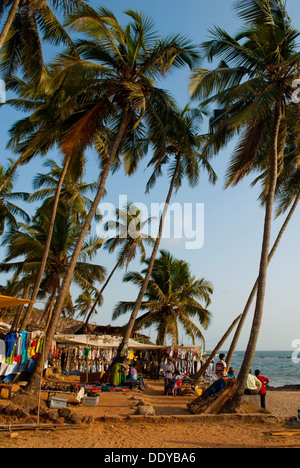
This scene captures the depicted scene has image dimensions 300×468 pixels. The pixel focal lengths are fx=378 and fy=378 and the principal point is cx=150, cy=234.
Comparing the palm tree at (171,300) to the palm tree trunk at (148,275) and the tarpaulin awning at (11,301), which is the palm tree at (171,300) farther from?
the tarpaulin awning at (11,301)

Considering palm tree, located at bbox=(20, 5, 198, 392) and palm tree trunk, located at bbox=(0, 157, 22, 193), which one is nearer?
palm tree, located at bbox=(20, 5, 198, 392)

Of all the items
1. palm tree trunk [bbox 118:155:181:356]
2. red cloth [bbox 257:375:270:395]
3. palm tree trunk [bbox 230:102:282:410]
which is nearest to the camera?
palm tree trunk [bbox 230:102:282:410]

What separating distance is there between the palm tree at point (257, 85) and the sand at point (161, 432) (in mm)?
1125

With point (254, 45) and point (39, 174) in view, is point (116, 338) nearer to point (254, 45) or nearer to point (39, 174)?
point (39, 174)

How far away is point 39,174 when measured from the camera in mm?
24188

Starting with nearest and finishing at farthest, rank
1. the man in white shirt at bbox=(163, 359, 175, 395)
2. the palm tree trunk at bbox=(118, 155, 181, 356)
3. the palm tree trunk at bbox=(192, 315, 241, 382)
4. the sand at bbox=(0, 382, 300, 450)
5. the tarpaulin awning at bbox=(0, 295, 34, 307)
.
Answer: the sand at bbox=(0, 382, 300, 450) → the tarpaulin awning at bbox=(0, 295, 34, 307) → the man in white shirt at bbox=(163, 359, 175, 395) → the palm tree trunk at bbox=(118, 155, 181, 356) → the palm tree trunk at bbox=(192, 315, 241, 382)

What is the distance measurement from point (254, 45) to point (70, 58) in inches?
242

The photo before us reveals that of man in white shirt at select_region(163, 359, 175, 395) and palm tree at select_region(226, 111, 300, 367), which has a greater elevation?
palm tree at select_region(226, 111, 300, 367)

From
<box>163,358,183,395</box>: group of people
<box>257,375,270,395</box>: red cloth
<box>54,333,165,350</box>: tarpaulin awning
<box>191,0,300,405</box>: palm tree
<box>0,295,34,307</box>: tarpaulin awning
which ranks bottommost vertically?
<box>163,358,183,395</box>: group of people

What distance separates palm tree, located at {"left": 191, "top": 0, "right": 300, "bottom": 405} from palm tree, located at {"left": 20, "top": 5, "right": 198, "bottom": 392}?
5.32 ft

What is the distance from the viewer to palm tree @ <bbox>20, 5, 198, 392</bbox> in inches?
472

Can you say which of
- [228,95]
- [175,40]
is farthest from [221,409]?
[175,40]

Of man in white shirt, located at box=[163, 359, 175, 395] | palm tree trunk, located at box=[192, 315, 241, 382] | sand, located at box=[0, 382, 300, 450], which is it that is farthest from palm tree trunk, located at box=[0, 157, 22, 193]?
palm tree trunk, located at box=[192, 315, 241, 382]

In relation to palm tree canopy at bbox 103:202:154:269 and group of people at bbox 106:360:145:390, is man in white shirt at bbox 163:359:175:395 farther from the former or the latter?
palm tree canopy at bbox 103:202:154:269
